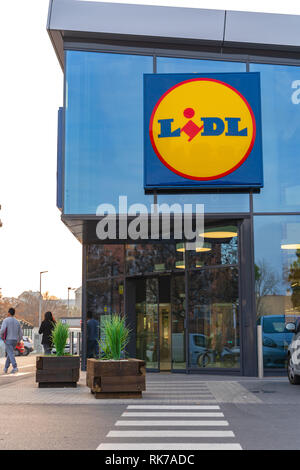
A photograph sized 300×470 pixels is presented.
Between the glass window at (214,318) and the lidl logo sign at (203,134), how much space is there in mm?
2597

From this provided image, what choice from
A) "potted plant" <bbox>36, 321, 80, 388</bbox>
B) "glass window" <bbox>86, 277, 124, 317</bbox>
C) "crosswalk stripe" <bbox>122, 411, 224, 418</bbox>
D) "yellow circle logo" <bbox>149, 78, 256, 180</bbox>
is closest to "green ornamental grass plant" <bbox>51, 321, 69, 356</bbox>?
"potted plant" <bbox>36, 321, 80, 388</bbox>

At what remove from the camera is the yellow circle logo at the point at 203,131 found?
17547 millimetres

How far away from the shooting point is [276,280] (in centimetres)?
1714

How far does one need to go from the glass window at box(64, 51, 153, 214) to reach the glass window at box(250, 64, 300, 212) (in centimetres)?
321

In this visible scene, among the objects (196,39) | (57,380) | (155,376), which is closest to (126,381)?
(57,380)

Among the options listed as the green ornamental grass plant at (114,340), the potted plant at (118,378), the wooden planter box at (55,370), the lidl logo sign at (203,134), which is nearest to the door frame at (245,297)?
the lidl logo sign at (203,134)

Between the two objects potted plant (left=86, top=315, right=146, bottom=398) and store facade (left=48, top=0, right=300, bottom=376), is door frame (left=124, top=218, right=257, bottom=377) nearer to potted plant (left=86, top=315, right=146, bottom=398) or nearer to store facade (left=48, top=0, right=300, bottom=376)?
store facade (left=48, top=0, right=300, bottom=376)

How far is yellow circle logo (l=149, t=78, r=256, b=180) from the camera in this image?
17547 mm

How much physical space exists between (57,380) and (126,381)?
2861 mm

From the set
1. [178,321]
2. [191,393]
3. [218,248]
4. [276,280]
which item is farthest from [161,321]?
[191,393]

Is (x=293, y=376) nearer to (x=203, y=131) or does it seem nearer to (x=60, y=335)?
(x=60, y=335)

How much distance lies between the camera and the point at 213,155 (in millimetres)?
17547

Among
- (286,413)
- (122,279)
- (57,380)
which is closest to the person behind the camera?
(286,413)

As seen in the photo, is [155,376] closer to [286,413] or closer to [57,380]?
[57,380]
